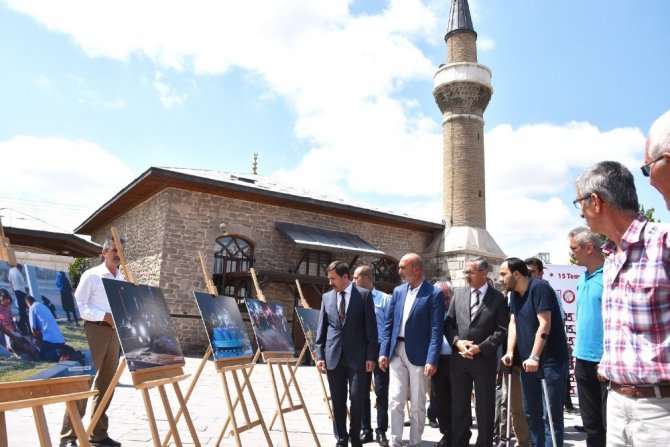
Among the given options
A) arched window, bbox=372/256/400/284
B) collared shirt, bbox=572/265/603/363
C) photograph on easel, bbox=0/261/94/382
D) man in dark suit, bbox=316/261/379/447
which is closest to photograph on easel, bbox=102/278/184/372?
photograph on easel, bbox=0/261/94/382

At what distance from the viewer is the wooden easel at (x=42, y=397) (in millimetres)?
2264

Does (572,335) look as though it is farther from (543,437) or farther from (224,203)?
(224,203)

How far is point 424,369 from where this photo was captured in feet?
14.5

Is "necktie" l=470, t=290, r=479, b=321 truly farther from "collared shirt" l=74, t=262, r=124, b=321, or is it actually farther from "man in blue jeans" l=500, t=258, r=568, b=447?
"collared shirt" l=74, t=262, r=124, b=321

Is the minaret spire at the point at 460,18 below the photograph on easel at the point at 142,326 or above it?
above

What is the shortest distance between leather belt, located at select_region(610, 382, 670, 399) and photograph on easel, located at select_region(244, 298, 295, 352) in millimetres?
3155

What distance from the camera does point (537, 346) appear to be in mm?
3896

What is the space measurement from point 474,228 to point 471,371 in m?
15.2

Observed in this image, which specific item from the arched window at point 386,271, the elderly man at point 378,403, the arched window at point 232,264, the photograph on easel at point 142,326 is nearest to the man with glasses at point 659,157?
the photograph on easel at point 142,326

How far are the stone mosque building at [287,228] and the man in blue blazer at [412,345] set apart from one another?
9.26 m

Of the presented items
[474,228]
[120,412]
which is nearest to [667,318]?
[120,412]

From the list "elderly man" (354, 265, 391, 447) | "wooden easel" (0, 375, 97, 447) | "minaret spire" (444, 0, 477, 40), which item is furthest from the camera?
"minaret spire" (444, 0, 477, 40)

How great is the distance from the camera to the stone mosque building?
13.6 meters

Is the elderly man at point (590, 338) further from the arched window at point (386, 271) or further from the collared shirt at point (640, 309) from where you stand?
the arched window at point (386, 271)
